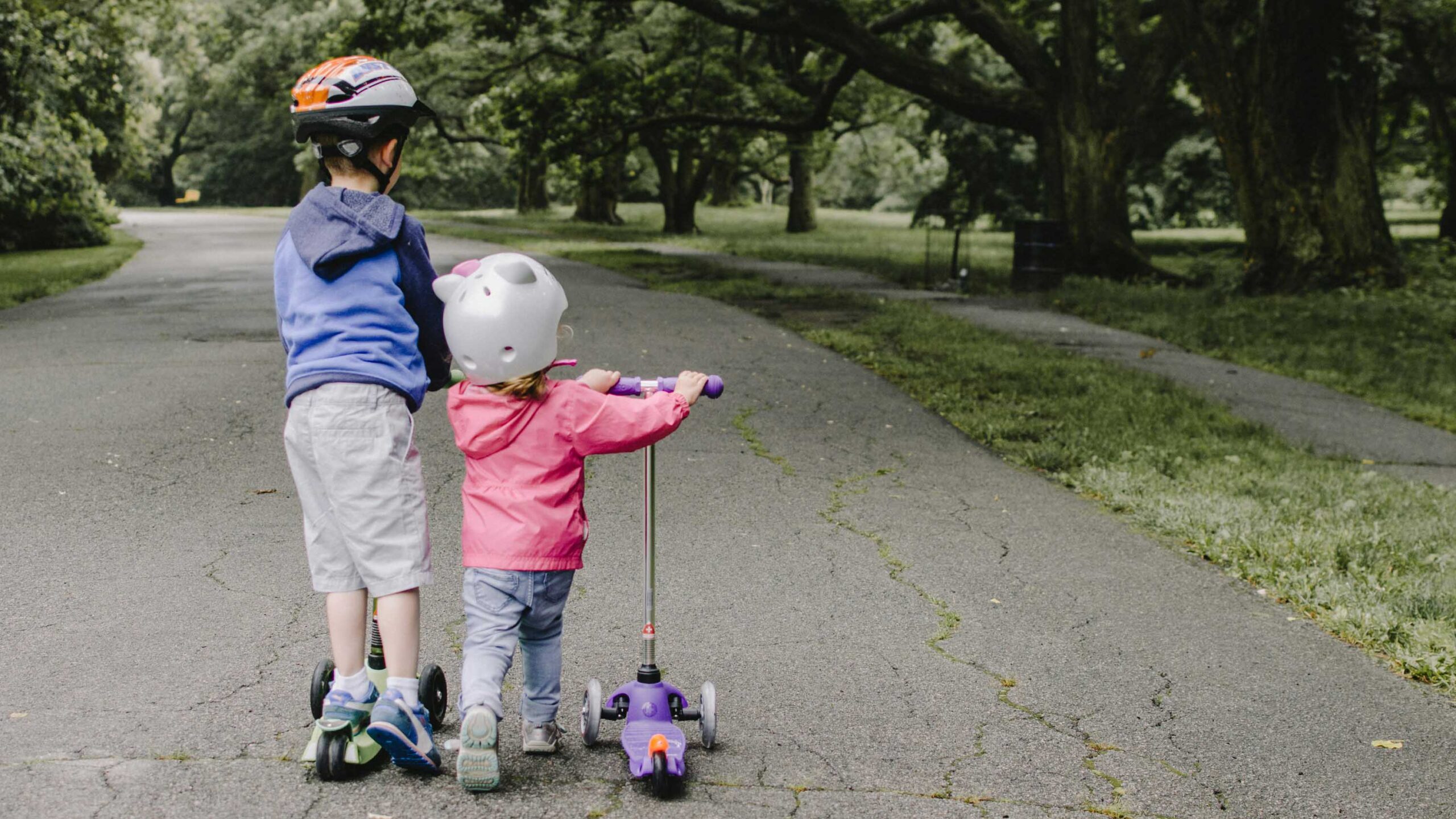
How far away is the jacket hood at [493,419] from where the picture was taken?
315 cm

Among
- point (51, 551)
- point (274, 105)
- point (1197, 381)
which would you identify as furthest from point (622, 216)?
point (51, 551)

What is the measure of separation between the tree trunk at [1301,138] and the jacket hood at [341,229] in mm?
14850

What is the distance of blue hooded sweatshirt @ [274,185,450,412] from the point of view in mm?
3152

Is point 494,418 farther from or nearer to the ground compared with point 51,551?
farther from the ground

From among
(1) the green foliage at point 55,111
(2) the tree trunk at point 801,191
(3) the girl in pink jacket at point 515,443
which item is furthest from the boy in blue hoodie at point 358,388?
(2) the tree trunk at point 801,191

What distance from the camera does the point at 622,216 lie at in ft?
141

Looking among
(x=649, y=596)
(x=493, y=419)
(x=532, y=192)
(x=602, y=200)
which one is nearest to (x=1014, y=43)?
(x=649, y=596)

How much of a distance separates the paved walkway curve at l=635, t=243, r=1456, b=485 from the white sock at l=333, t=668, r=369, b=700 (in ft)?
20.9

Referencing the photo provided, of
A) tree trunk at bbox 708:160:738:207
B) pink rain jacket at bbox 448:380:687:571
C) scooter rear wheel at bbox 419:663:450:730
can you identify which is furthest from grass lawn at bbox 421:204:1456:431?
tree trunk at bbox 708:160:738:207

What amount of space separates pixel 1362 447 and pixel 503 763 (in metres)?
6.67

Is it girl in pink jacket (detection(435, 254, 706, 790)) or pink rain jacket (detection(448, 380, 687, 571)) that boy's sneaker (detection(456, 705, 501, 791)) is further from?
pink rain jacket (detection(448, 380, 687, 571))

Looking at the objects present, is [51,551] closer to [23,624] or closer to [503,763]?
[23,624]

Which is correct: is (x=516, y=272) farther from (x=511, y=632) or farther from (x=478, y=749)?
(x=478, y=749)

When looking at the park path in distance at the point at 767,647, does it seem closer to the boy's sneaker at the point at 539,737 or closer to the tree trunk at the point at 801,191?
the boy's sneaker at the point at 539,737
